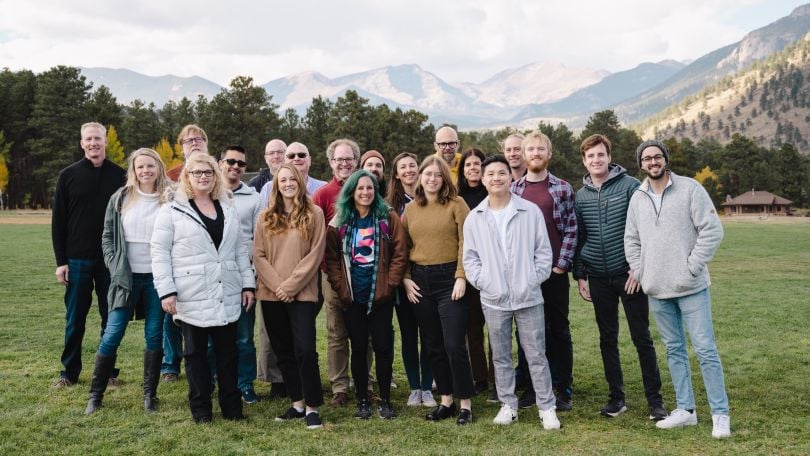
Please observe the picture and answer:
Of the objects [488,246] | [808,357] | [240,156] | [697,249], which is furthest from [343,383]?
[808,357]

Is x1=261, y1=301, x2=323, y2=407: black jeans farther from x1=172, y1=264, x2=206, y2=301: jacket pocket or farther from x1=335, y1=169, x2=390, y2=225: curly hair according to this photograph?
x1=335, y1=169, x2=390, y2=225: curly hair

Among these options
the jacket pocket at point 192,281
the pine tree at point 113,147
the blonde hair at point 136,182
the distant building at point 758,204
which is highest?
the pine tree at point 113,147

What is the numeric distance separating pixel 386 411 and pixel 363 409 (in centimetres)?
20

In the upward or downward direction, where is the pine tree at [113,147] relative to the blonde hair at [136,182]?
upward

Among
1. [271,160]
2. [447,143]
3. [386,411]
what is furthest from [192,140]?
[386,411]

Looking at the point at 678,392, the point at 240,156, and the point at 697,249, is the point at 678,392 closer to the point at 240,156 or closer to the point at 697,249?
the point at 697,249

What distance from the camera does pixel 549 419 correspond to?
4926 millimetres

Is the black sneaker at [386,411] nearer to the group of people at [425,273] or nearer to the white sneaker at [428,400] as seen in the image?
the group of people at [425,273]

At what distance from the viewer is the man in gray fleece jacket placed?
471 centimetres

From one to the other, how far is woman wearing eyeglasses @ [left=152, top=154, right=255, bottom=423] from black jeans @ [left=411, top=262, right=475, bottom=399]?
5.00ft

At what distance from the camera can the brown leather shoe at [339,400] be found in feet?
18.3

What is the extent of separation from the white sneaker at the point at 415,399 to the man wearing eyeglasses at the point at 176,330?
8.47 feet

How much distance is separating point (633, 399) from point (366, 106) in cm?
5903

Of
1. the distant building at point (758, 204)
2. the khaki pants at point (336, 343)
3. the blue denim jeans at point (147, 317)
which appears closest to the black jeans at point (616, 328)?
the khaki pants at point (336, 343)
